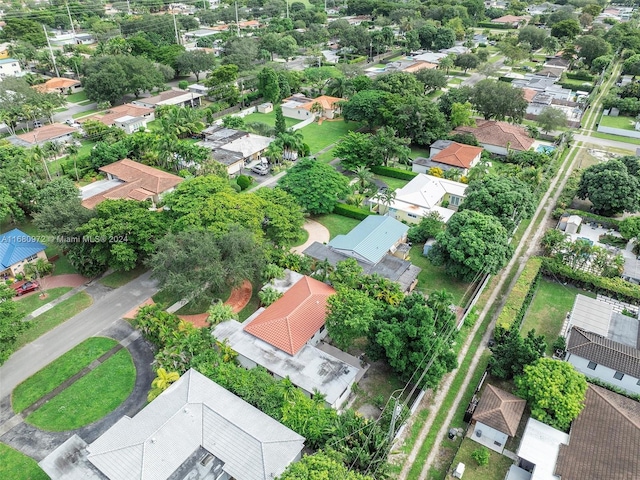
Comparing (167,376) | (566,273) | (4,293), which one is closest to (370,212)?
(566,273)

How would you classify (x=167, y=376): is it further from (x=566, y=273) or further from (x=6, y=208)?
(x=566, y=273)

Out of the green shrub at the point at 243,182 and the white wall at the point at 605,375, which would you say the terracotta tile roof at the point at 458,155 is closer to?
the green shrub at the point at 243,182

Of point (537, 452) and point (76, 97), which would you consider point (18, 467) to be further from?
point (76, 97)

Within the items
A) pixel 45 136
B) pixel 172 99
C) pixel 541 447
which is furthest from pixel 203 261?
pixel 172 99

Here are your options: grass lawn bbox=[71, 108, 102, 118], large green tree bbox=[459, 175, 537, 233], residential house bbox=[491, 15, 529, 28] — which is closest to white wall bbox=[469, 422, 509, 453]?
large green tree bbox=[459, 175, 537, 233]

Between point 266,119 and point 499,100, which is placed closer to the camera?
point 499,100

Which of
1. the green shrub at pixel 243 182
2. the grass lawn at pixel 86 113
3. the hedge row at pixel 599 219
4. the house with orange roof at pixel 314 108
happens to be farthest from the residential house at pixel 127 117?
the hedge row at pixel 599 219
